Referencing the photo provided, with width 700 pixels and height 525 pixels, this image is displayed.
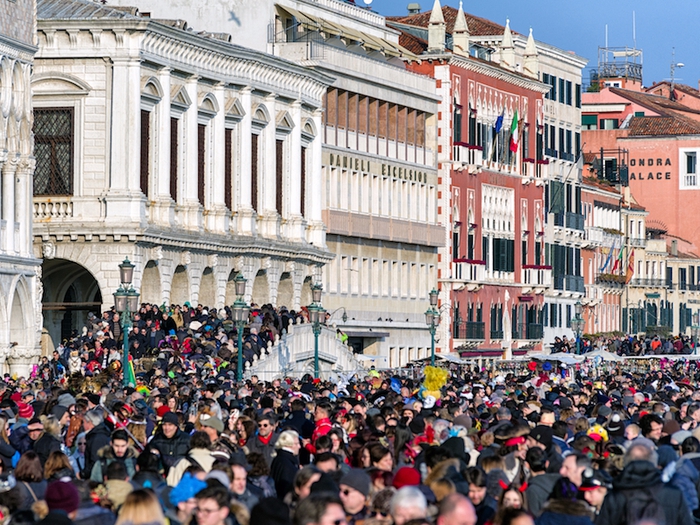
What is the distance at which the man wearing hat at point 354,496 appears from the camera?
580 inches

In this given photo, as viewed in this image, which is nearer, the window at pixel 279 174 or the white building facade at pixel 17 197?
the white building facade at pixel 17 197

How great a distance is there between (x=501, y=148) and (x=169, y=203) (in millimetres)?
34040

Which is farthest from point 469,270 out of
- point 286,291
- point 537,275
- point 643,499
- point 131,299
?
point 643,499

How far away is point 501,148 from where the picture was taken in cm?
8850

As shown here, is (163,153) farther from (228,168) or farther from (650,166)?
(650,166)

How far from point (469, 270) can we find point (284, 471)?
220ft

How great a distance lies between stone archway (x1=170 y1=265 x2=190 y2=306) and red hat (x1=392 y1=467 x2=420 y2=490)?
4154 cm

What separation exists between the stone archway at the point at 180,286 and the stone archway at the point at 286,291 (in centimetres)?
709

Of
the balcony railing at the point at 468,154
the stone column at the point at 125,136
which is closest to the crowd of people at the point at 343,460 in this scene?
the stone column at the point at 125,136

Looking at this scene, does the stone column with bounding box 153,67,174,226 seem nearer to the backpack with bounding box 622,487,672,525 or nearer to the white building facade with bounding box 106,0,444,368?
the white building facade with bounding box 106,0,444,368

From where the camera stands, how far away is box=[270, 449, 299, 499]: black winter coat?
1773 centimetres

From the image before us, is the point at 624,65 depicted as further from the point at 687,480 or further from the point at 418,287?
the point at 687,480

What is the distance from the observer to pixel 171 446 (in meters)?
20.5

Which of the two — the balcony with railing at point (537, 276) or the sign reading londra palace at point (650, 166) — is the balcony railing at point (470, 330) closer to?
the balcony with railing at point (537, 276)
